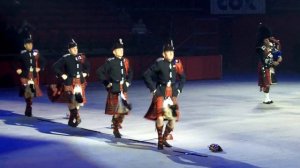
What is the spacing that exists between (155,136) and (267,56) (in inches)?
216

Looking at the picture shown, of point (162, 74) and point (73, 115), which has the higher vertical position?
point (162, 74)

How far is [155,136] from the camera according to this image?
10.4 meters

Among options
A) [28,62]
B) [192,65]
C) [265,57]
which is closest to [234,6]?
[192,65]

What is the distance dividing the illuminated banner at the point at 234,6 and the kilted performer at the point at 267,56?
435 inches

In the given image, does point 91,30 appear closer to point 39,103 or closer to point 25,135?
point 39,103

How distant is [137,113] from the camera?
13492 mm

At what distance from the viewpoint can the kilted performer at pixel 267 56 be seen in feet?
48.4

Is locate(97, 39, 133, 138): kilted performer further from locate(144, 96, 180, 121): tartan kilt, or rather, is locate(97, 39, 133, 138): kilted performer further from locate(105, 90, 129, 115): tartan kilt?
locate(144, 96, 180, 121): tartan kilt

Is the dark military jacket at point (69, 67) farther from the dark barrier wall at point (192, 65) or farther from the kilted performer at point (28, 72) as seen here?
the dark barrier wall at point (192, 65)

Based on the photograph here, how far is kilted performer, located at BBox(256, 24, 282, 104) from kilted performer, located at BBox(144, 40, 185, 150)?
5909 mm

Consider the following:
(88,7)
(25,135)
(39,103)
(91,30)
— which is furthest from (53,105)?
(88,7)

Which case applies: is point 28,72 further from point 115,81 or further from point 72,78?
point 115,81

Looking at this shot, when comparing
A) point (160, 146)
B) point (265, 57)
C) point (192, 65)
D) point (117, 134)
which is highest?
point (192, 65)

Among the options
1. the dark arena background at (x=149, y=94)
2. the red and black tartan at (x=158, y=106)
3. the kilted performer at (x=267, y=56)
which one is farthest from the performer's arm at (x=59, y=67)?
the kilted performer at (x=267, y=56)
